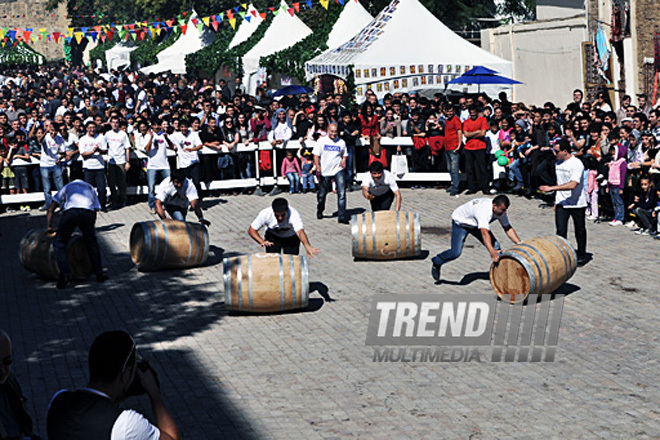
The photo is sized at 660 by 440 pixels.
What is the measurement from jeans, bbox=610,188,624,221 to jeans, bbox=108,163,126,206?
9307 mm

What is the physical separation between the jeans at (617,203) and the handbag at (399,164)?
18.3 feet

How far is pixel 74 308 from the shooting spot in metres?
12.8

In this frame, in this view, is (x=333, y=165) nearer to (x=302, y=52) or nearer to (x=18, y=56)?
(x=302, y=52)

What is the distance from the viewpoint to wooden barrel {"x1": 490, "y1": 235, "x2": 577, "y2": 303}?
1169cm

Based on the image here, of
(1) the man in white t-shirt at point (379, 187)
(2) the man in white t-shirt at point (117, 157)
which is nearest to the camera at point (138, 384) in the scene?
(1) the man in white t-shirt at point (379, 187)

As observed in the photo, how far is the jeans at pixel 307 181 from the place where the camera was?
21578 mm

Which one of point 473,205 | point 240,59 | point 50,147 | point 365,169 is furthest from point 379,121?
point 240,59

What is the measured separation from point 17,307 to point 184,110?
43.5 feet

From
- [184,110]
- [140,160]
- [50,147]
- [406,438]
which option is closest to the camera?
[406,438]

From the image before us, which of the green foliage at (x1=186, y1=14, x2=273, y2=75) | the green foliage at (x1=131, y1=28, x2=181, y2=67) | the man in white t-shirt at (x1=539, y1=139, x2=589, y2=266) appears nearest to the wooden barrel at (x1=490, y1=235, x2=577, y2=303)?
the man in white t-shirt at (x1=539, y1=139, x2=589, y2=266)

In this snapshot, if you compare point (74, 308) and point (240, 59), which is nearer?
point (74, 308)

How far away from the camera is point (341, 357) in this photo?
10.3 meters

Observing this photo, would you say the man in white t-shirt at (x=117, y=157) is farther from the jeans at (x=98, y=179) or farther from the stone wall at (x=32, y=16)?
the stone wall at (x=32, y=16)

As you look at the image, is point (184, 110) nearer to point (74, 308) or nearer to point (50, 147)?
point (50, 147)
